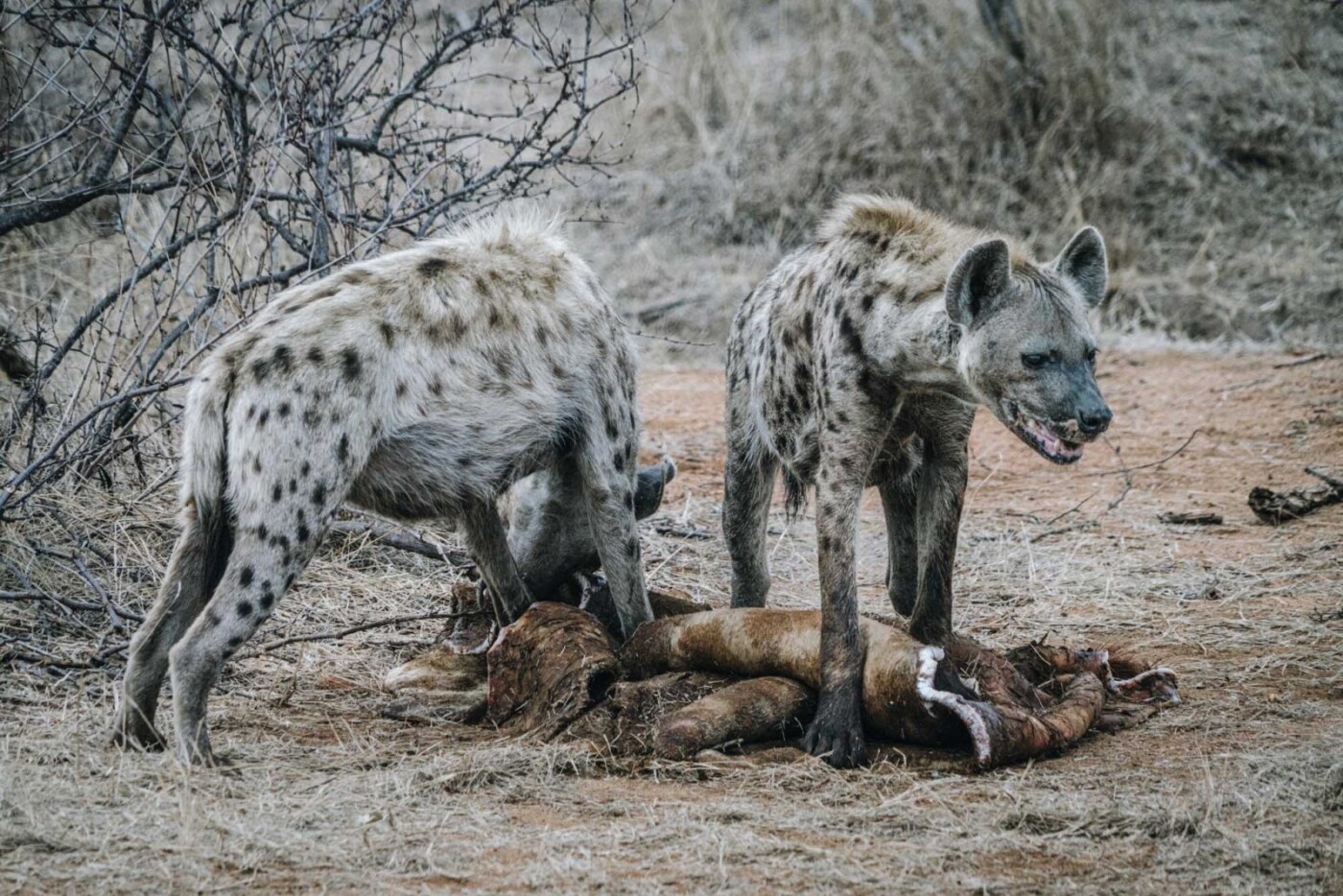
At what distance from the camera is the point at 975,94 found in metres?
9.70

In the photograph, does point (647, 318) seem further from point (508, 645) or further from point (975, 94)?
point (508, 645)

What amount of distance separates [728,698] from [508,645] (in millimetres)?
677

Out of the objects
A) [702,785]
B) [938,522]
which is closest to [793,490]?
[938,522]

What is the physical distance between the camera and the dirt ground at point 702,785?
2.71 metres

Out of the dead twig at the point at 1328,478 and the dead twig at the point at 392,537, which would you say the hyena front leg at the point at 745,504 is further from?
the dead twig at the point at 1328,478

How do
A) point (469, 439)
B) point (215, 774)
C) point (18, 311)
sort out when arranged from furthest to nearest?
point (18, 311), point (469, 439), point (215, 774)

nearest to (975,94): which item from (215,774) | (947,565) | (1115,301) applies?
(1115,301)

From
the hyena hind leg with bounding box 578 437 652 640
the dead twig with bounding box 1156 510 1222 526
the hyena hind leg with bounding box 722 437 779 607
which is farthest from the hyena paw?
the dead twig with bounding box 1156 510 1222 526

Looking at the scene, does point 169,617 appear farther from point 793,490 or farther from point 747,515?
point 793,490

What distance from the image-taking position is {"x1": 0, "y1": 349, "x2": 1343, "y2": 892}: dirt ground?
271 cm

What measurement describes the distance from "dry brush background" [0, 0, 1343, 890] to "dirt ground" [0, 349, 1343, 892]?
0.5 inches

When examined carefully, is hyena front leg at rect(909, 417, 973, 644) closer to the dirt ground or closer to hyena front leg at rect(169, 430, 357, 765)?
the dirt ground

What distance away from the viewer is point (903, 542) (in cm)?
441

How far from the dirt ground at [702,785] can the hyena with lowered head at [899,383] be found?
1.79 ft
